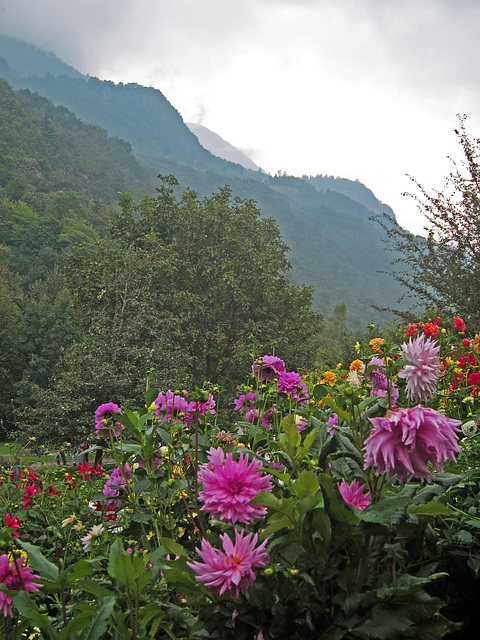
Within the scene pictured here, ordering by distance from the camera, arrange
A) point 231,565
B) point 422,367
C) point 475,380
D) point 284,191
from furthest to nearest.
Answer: point 284,191 → point 475,380 → point 422,367 → point 231,565

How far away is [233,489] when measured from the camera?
2.74 feet

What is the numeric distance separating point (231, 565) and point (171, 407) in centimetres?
72

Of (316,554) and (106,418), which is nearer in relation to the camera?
(316,554)

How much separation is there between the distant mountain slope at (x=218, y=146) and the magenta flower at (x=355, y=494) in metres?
168

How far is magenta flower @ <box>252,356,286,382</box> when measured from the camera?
188 centimetres

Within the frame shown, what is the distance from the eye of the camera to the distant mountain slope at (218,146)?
538ft

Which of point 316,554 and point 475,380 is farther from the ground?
point 475,380

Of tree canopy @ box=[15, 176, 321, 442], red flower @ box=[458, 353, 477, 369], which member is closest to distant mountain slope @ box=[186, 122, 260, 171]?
tree canopy @ box=[15, 176, 321, 442]

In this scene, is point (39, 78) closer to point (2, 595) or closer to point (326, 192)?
point (326, 192)

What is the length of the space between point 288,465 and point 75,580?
500 mm

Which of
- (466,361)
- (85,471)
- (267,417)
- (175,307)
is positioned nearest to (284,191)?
(175,307)

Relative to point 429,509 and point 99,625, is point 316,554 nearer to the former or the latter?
point 429,509

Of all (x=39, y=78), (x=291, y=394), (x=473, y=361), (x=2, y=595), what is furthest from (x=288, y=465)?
(x=39, y=78)

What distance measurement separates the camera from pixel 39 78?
141000 mm
